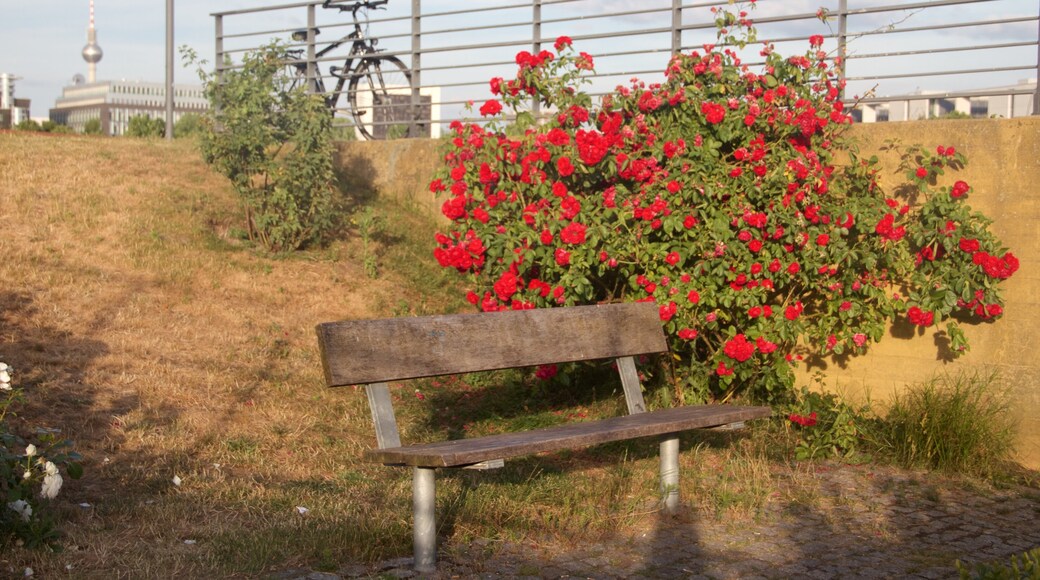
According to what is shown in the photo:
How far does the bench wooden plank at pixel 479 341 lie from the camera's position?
4645 millimetres

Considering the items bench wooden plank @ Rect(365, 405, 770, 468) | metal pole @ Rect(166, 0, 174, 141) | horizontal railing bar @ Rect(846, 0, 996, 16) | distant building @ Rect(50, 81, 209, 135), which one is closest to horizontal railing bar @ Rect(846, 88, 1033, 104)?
horizontal railing bar @ Rect(846, 0, 996, 16)

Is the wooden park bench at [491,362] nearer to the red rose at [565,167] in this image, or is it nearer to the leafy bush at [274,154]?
the red rose at [565,167]

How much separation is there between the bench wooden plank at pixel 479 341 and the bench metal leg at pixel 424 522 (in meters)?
0.50

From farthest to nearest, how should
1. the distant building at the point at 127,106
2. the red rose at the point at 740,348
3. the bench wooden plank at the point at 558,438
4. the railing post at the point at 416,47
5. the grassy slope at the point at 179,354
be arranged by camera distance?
the distant building at the point at 127,106, the railing post at the point at 416,47, the red rose at the point at 740,348, the grassy slope at the point at 179,354, the bench wooden plank at the point at 558,438

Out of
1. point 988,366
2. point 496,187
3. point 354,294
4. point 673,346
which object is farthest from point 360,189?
point 988,366

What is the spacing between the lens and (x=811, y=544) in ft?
16.4

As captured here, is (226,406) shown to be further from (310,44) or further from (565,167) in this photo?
(310,44)

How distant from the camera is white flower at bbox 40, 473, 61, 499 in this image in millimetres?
4523

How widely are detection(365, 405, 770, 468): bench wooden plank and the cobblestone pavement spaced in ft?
1.56

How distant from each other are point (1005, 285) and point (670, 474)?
8.78ft

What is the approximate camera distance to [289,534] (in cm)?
473

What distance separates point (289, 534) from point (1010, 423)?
14.5 ft

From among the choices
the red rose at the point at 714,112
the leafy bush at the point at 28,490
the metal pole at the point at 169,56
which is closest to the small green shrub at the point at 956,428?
the red rose at the point at 714,112

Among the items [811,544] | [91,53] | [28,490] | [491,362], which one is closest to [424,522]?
[491,362]
